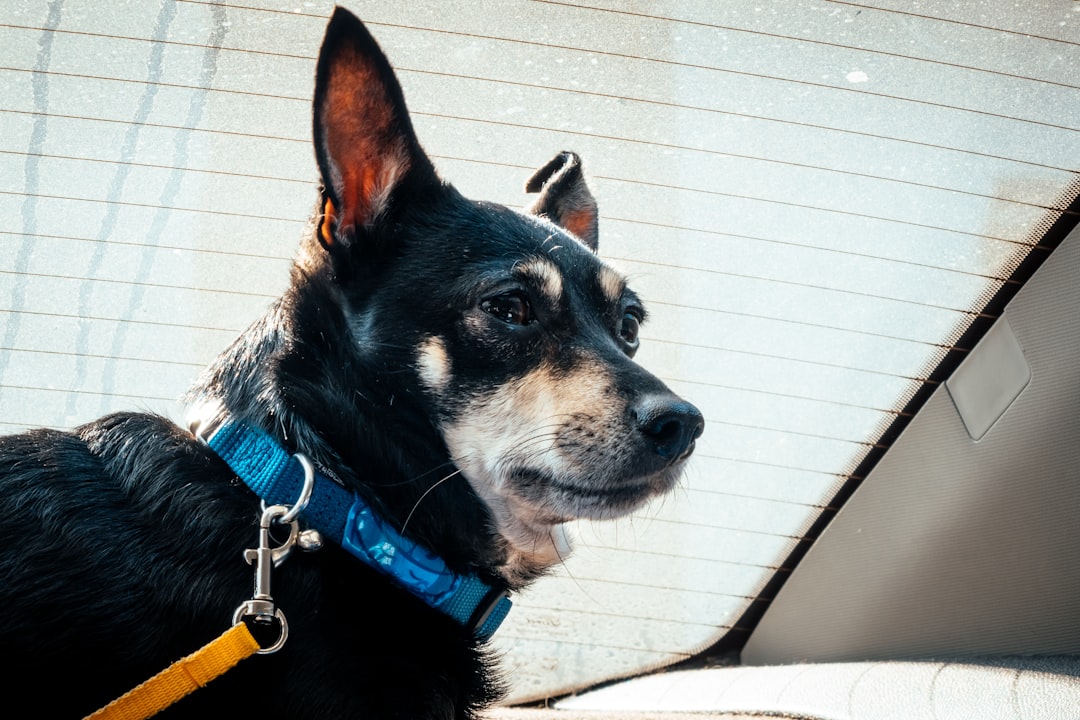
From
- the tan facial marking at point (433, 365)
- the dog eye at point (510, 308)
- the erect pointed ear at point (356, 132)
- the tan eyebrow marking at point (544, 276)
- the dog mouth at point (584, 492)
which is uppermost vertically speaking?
the erect pointed ear at point (356, 132)

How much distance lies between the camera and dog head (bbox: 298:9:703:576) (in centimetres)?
169

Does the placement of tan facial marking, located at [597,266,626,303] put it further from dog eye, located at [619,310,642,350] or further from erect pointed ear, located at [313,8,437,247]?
erect pointed ear, located at [313,8,437,247]

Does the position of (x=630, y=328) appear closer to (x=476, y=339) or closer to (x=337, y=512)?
(x=476, y=339)

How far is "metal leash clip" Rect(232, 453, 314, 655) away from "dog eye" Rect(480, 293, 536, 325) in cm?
52

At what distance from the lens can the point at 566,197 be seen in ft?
7.40

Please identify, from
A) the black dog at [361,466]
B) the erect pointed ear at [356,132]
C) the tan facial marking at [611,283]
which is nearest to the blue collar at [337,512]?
the black dog at [361,466]

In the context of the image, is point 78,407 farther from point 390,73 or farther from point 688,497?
point 688,497

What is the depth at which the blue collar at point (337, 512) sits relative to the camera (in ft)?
4.97

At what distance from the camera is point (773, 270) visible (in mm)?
2291

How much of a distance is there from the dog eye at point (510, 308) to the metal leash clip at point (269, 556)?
52 centimetres

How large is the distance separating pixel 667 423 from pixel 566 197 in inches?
32.5

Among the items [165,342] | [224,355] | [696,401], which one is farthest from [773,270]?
[165,342]

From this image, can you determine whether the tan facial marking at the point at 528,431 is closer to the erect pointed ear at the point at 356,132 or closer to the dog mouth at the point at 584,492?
the dog mouth at the point at 584,492

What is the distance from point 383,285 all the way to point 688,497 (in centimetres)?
115
